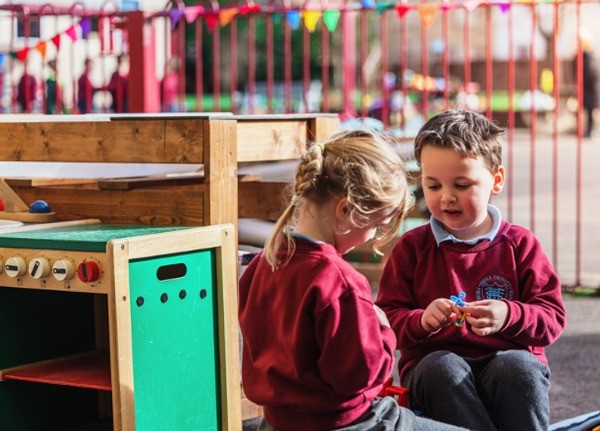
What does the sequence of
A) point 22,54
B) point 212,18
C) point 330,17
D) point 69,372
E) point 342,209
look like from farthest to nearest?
point 22,54 → point 212,18 → point 330,17 → point 69,372 → point 342,209

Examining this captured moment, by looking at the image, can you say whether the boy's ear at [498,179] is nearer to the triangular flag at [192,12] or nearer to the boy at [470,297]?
the boy at [470,297]

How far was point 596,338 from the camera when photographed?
228 inches

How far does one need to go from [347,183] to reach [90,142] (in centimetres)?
151

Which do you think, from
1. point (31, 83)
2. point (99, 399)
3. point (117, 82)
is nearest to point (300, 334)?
point (99, 399)

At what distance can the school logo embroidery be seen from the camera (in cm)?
301

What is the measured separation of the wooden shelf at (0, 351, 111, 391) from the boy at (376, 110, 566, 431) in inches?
37.7

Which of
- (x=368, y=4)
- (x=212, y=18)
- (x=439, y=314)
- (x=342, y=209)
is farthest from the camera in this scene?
→ (x=212, y=18)

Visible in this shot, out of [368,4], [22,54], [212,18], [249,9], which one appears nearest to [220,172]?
[368,4]

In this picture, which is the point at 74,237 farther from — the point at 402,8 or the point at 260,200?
the point at 402,8

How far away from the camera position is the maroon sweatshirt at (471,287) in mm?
2953

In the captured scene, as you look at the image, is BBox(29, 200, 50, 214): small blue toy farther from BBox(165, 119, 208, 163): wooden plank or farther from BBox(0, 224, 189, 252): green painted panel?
BBox(165, 119, 208, 163): wooden plank

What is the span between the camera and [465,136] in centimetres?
296

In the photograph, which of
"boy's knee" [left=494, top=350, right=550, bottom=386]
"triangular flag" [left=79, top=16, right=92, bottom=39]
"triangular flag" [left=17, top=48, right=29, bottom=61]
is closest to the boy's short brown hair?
"boy's knee" [left=494, top=350, right=550, bottom=386]

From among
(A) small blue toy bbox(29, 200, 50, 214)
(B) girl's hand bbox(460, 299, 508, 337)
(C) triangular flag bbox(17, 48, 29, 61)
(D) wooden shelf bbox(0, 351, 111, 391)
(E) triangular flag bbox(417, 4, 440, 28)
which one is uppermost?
(E) triangular flag bbox(417, 4, 440, 28)
